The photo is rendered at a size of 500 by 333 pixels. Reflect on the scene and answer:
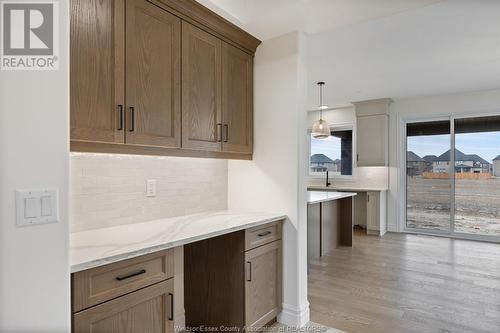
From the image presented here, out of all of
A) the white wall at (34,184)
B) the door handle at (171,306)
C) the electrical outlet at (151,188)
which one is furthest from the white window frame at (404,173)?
the white wall at (34,184)

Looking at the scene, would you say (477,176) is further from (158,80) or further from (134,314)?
(134,314)

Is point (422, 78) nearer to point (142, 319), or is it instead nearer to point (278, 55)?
point (278, 55)

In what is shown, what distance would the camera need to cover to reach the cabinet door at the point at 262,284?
217cm

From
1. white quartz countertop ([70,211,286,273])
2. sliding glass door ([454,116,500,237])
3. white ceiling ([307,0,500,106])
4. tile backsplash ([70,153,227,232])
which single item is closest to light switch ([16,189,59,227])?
white quartz countertop ([70,211,286,273])

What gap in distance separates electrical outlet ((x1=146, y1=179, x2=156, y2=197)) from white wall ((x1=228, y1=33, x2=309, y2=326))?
839 mm

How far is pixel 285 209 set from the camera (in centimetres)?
251

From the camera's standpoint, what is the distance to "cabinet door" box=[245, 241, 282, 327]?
2170 millimetres

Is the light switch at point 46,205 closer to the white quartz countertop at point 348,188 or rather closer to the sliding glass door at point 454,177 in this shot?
the white quartz countertop at point 348,188

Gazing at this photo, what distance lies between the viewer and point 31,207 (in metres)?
1.08

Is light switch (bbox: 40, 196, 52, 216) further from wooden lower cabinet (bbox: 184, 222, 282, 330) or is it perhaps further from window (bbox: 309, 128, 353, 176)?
window (bbox: 309, 128, 353, 176)

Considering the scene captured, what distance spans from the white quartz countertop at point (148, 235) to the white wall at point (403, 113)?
4244mm

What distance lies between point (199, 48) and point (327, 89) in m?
3.45

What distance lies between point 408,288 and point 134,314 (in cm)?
284

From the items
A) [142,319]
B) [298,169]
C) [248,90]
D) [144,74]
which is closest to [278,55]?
[248,90]
